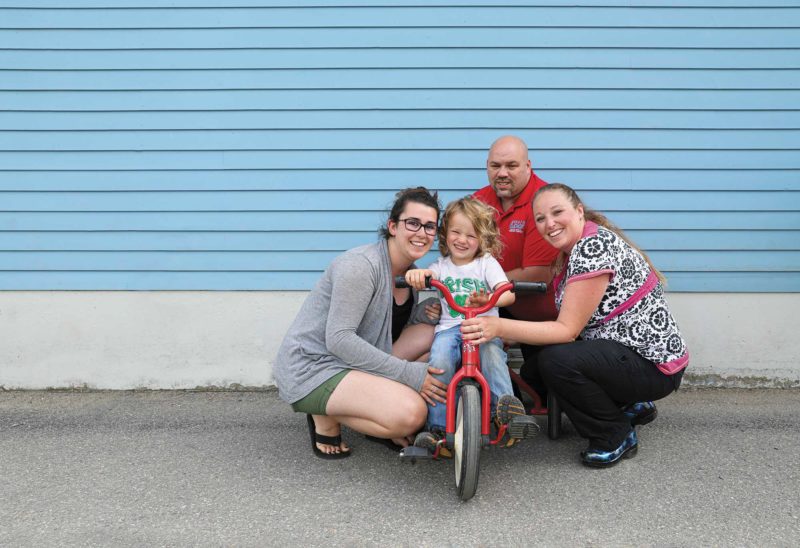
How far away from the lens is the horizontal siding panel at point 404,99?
13.6ft

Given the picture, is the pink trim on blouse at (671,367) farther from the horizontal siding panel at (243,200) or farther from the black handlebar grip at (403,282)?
the horizontal siding panel at (243,200)

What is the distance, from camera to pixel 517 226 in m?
3.71

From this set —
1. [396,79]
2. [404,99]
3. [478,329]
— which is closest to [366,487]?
[478,329]

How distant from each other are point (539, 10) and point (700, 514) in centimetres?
305

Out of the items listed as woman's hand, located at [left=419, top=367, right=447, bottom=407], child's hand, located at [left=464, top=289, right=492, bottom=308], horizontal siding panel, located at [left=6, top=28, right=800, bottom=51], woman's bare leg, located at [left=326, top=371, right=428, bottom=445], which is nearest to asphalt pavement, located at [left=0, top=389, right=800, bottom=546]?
woman's bare leg, located at [left=326, top=371, right=428, bottom=445]

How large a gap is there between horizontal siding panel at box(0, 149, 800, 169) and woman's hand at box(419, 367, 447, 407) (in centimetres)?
172

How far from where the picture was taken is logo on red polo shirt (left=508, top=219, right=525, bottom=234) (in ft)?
12.1

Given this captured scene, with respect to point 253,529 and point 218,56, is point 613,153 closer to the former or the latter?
point 218,56

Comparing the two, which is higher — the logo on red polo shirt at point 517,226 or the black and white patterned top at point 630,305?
the logo on red polo shirt at point 517,226

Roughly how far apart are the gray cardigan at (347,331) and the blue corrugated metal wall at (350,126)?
1166mm

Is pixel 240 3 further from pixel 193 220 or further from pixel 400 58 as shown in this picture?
pixel 193 220

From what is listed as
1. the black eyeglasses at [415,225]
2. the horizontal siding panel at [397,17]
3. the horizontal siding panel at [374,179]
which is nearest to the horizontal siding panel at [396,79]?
the horizontal siding panel at [397,17]

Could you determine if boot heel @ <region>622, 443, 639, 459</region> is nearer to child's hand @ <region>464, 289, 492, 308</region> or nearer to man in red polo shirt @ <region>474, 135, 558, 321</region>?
man in red polo shirt @ <region>474, 135, 558, 321</region>

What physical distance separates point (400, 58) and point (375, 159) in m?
0.66
